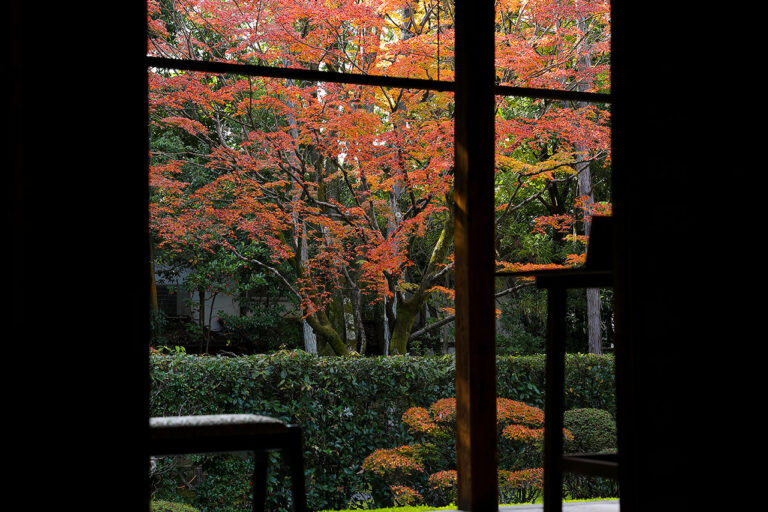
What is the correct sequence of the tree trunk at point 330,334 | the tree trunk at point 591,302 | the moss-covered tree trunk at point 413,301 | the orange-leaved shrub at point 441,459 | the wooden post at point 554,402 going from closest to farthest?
the wooden post at point 554,402 < the orange-leaved shrub at point 441,459 < the moss-covered tree trunk at point 413,301 < the tree trunk at point 330,334 < the tree trunk at point 591,302

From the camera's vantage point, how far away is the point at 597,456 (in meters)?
1.77

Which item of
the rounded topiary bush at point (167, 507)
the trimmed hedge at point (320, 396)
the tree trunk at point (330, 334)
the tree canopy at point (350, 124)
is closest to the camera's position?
the rounded topiary bush at point (167, 507)

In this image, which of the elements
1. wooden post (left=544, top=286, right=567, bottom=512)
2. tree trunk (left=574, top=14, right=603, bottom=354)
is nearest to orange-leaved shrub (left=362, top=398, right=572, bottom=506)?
tree trunk (left=574, top=14, right=603, bottom=354)

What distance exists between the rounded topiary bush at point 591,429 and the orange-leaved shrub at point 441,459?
0.43 meters

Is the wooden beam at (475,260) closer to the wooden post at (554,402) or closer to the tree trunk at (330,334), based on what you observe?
the wooden post at (554,402)

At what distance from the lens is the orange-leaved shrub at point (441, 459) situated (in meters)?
5.48

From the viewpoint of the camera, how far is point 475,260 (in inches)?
84.7

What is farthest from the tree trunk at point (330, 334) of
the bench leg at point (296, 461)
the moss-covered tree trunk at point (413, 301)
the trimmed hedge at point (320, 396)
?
the bench leg at point (296, 461)

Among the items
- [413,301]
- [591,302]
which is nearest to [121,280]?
[413,301]

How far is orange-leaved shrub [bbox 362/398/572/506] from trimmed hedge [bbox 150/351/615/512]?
6.2 inches

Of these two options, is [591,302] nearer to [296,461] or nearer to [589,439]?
[589,439]

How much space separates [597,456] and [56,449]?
1.25 metres

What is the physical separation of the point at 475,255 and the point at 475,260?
15 mm

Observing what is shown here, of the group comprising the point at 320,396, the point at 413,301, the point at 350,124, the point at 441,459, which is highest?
the point at 350,124
